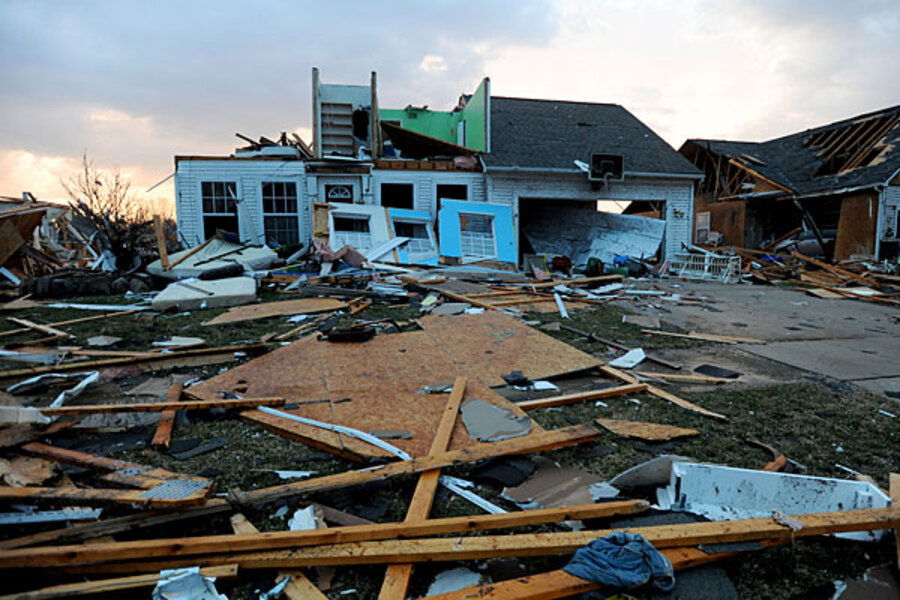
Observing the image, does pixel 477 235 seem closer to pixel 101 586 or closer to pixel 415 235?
pixel 415 235

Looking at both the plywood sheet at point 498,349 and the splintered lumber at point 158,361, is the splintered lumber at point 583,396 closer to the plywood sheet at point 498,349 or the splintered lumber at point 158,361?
the plywood sheet at point 498,349

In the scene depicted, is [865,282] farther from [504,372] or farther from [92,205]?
[92,205]

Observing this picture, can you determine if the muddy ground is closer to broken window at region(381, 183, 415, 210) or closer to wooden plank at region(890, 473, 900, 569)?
wooden plank at region(890, 473, 900, 569)

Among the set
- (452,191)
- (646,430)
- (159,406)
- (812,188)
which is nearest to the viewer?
(646,430)

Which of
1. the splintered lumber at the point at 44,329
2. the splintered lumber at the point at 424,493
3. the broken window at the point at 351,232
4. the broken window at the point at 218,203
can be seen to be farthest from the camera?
the broken window at the point at 218,203

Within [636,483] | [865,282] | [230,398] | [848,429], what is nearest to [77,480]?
[230,398]

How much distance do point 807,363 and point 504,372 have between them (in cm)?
306

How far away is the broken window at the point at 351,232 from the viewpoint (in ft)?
37.6

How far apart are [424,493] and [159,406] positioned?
6.95ft

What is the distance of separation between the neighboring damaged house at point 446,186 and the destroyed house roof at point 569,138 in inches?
2.7

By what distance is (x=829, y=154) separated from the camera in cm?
1861

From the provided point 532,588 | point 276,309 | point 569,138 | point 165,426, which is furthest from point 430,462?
point 569,138

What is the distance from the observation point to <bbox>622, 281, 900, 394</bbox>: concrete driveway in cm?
464

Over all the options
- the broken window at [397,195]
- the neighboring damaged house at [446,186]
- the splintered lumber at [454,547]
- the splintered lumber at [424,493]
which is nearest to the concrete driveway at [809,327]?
the splintered lumber at [454,547]
